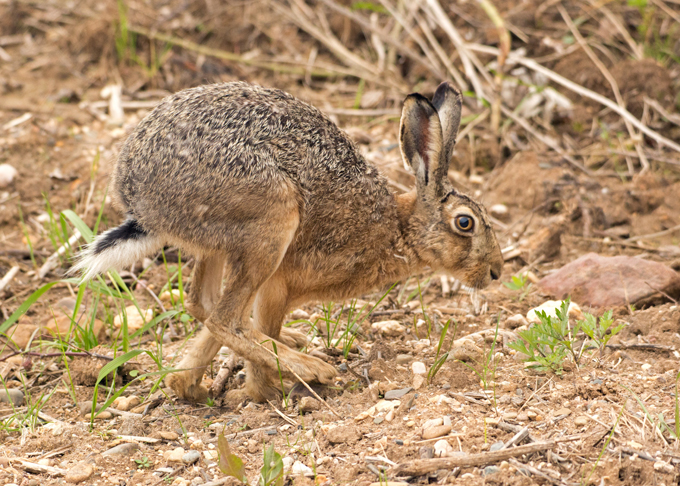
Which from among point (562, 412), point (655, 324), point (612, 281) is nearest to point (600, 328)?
point (562, 412)

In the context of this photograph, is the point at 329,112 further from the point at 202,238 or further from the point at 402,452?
the point at 402,452

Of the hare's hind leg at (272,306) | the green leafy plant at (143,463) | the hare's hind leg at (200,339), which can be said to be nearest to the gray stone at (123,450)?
the green leafy plant at (143,463)

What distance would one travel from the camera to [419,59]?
8.00m

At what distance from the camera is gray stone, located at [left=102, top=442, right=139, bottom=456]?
368 cm

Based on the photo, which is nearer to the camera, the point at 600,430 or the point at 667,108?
the point at 600,430

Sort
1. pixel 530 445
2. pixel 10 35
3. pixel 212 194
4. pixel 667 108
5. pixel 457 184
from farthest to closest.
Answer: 1. pixel 10 35
2. pixel 667 108
3. pixel 457 184
4. pixel 212 194
5. pixel 530 445

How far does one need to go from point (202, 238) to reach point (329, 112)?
13.7ft

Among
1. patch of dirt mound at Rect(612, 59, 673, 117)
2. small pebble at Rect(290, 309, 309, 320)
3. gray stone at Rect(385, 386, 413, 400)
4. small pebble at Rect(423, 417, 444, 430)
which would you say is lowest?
small pebble at Rect(290, 309, 309, 320)

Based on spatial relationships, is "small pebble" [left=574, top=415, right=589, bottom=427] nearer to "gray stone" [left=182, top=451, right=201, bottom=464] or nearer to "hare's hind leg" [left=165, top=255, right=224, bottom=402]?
"gray stone" [left=182, top=451, right=201, bottom=464]

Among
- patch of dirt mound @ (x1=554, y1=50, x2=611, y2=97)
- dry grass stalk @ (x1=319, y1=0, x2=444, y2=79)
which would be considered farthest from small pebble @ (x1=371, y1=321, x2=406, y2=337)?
patch of dirt mound @ (x1=554, y1=50, x2=611, y2=97)

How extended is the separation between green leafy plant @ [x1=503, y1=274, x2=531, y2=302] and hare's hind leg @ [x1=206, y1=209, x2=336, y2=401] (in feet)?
5.05

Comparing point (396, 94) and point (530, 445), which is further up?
point (396, 94)

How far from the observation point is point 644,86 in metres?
7.72

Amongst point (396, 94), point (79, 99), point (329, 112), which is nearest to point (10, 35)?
A: point (79, 99)
